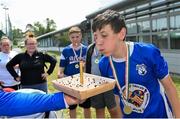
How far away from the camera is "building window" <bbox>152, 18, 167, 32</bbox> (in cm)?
1407

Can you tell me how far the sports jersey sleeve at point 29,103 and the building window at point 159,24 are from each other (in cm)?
1261

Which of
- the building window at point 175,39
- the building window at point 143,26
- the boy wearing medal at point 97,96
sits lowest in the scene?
the boy wearing medal at point 97,96

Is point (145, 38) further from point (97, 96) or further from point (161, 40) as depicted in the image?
point (97, 96)

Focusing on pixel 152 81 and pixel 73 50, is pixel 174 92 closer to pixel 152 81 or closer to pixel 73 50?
pixel 152 81

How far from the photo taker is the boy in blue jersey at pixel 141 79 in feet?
8.65

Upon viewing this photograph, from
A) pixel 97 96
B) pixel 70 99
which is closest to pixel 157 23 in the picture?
pixel 97 96

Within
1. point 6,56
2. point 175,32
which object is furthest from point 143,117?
point 175,32

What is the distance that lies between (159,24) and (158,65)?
1209 centimetres

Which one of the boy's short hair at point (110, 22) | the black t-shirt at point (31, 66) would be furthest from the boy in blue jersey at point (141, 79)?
the black t-shirt at point (31, 66)

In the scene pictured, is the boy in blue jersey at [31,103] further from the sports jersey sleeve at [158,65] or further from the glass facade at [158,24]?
the glass facade at [158,24]

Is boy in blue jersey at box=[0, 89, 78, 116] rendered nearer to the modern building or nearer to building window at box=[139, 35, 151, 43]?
the modern building

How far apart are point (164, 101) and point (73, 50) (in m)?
3.55

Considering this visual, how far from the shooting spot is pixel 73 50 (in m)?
6.15

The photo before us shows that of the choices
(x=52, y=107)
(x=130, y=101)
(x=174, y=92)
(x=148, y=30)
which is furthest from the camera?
(x=148, y=30)
